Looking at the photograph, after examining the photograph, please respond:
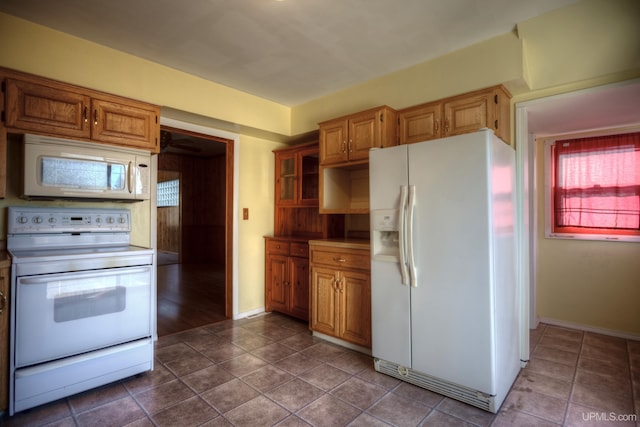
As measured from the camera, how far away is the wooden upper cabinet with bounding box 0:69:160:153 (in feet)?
7.14

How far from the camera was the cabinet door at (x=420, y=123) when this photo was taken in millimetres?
2746

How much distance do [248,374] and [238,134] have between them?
2.63 m

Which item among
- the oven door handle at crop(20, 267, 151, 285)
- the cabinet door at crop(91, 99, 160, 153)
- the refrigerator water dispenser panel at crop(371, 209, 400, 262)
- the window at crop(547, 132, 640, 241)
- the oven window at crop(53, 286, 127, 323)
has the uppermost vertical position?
the cabinet door at crop(91, 99, 160, 153)

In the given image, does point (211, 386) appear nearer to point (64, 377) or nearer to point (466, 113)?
point (64, 377)

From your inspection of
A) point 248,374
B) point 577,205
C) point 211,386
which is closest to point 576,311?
point 577,205

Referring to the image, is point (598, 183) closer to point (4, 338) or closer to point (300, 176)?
point (300, 176)

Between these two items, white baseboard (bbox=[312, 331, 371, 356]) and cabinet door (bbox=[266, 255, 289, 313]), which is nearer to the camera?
white baseboard (bbox=[312, 331, 371, 356])

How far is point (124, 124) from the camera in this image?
8.57 feet

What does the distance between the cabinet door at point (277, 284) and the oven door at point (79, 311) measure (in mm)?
1650

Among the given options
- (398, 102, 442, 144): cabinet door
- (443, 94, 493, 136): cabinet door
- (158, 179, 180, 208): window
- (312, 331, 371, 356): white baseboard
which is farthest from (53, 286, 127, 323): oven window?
(158, 179, 180, 208): window

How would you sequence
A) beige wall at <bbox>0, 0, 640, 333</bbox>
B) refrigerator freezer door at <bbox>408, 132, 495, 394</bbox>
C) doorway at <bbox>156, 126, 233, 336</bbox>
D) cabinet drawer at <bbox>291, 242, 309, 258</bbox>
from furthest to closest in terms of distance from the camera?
doorway at <bbox>156, 126, 233, 336</bbox>, cabinet drawer at <bbox>291, 242, 309, 258</bbox>, beige wall at <bbox>0, 0, 640, 333</bbox>, refrigerator freezer door at <bbox>408, 132, 495, 394</bbox>

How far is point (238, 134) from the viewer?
12.8ft

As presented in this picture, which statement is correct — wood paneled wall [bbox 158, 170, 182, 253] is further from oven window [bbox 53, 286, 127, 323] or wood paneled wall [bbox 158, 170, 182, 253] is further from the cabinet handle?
the cabinet handle

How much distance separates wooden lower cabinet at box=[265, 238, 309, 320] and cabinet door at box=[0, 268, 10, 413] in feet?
7.86
